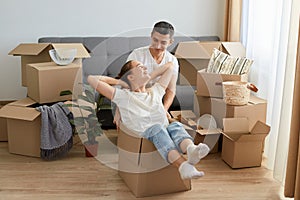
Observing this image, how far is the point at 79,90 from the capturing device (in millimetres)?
3225

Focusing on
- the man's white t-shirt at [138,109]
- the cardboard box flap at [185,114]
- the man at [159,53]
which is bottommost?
the cardboard box flap at [185,114]

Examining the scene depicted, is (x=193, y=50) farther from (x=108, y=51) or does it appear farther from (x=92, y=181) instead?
(x=92, y=181)

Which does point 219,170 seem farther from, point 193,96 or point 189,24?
point 189,24

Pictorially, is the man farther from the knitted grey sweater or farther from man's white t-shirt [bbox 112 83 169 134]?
the knitted grey sweater

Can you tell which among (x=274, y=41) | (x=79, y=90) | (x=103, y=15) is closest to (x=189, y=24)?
(x=103, y=15)

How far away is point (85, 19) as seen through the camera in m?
3.99

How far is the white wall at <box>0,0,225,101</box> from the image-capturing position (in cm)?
389

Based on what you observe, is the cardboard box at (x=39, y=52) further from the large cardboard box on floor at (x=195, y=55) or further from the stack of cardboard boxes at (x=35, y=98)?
the large cardboard box on floor at (x=195, y=55)

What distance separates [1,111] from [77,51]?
2.47 feet

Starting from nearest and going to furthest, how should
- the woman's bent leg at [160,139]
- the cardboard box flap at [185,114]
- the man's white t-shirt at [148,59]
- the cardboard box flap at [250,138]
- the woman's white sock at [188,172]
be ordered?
the woman's white sock at [188,172] < the woman's bent leg at [160,139] < the man's white t-shirt at [148,59] < the cardboard box flap at [250,138] < the cardboard box flap at [185,114]

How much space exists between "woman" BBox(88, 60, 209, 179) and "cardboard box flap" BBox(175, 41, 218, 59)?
1036 millimetres

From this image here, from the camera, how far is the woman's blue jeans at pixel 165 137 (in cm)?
242

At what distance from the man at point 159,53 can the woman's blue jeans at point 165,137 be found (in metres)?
0.19

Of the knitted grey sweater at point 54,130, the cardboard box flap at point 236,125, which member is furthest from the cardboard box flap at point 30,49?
the cardboard box flap at point 236,125
